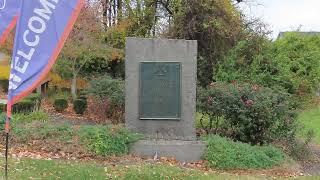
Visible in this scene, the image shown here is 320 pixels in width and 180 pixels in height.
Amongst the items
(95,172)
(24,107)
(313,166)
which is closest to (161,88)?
(95,172)

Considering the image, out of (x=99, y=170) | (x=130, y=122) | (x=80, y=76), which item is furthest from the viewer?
(x=80, y=76)

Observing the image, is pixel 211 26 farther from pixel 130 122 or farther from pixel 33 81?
pixel 33 81

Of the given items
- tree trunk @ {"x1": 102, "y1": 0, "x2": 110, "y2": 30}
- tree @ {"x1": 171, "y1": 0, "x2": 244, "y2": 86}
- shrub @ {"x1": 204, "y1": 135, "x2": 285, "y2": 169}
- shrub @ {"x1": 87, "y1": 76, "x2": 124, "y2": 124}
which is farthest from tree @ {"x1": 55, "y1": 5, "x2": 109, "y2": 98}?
shrub @ {"x1": 204, "y1": 135, "x2": 285, "y2": 169}

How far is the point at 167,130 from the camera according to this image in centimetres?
1170

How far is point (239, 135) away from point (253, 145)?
1.37 feet

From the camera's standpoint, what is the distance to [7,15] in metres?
7.22

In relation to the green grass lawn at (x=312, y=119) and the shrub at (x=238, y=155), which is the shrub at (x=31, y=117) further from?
the green grass lawn at (x=312, y=119)

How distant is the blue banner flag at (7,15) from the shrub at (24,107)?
10.2 meters

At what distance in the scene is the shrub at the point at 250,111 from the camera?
38.5 ft

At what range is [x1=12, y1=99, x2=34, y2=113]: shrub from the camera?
17375 millimetres

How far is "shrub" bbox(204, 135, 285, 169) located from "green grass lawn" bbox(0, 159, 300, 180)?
800 mm

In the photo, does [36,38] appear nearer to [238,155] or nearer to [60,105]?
[238,155]

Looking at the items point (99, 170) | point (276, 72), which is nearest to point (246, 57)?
point (276, 72)

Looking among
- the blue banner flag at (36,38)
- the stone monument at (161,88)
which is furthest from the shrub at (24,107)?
the blue banner flag at (36,38)
